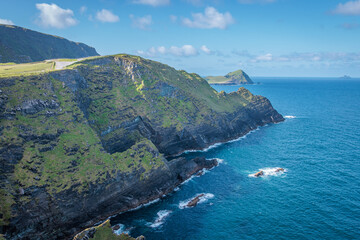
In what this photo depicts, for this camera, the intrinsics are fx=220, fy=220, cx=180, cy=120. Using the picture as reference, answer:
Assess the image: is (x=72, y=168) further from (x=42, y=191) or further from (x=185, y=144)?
(x=185, y=144)

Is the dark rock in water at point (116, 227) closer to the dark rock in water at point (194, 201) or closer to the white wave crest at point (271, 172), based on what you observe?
the dark rock in water at point (194, 201)

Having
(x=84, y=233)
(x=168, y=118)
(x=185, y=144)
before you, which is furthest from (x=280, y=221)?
(x=168, y=118)

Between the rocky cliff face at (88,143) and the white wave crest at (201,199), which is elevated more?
the rocky cliff face at (88,143)

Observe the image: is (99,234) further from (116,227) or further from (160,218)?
(160,218)

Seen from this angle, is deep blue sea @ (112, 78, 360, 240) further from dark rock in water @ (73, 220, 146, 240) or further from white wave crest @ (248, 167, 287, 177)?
dark rock in water @ (73, 220, 146, 240)

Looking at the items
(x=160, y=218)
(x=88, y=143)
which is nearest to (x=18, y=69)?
(x=88, y=143)

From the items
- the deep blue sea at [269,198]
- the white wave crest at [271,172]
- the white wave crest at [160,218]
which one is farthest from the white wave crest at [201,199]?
the white wave crest at [271,172]
